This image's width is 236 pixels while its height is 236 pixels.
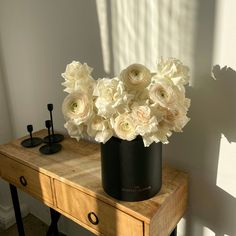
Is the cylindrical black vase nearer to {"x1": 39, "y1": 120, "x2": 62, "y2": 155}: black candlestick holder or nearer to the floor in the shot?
{"x1": 39, "y1": 120, "x2": 62, "y2": 155}: black candlestick holder

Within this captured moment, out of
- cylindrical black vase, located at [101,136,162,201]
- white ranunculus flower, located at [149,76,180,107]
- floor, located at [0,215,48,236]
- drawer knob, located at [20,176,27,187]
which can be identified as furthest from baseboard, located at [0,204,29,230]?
white ranunculus flower, located at [149,76,180,107]

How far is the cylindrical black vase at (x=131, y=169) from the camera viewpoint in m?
0.87

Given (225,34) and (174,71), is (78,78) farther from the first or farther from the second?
(225,34)

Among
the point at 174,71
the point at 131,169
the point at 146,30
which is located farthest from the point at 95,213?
the point at 146,30

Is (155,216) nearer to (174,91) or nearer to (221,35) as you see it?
(174,91)

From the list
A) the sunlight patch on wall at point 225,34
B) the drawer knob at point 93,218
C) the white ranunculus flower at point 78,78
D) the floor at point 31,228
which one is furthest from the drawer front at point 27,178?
the sunlight patch on wall at point 225,34

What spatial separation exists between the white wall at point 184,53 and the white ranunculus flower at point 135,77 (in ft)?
0.83

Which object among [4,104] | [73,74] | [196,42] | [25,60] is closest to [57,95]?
[25,60]

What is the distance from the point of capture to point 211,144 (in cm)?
103

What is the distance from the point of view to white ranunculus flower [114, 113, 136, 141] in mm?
792

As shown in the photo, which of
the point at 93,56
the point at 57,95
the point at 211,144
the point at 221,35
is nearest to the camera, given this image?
the point at 221,35

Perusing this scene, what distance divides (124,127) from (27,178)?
70 cm

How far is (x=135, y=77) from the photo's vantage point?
832 mm

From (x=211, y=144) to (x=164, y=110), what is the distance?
326 millimetres
